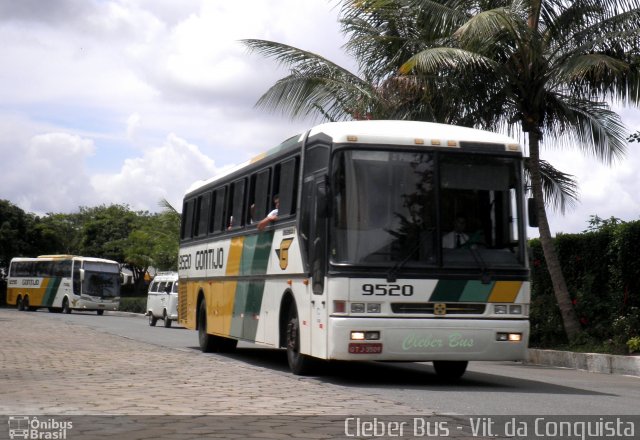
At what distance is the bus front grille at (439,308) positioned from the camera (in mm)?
13250

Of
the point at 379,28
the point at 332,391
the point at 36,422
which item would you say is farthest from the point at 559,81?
the point at 36,422

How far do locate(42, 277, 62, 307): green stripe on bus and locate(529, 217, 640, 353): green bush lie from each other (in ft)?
134

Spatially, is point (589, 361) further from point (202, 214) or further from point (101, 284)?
point (101, 284)

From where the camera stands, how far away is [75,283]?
57125 millimetres

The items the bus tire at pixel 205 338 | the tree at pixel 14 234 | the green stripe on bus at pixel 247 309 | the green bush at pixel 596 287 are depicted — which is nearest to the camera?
the green stripe on bus at pixel 247 309

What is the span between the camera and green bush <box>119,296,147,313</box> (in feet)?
198

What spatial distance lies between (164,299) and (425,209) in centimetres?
2643

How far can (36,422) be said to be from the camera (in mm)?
8844

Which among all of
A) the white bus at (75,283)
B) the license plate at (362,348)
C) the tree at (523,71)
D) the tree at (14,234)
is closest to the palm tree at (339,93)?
the tree at (523,71)

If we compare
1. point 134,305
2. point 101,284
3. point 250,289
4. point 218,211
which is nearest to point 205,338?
point 218,211

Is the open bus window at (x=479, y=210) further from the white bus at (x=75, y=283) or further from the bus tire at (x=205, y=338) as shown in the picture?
the white bus at (x=75, y=283)

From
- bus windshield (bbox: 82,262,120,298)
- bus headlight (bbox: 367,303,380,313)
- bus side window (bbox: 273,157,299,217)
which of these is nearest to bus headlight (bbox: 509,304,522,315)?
bus headlight (bbox: 367,303,380,313)

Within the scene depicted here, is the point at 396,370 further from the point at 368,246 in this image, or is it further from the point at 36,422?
the point at 36,422

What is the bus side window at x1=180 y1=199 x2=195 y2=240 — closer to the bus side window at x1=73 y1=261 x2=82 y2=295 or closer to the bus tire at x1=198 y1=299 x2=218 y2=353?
the bus tire at x1=198 y1=299 x2=218 y2=353
